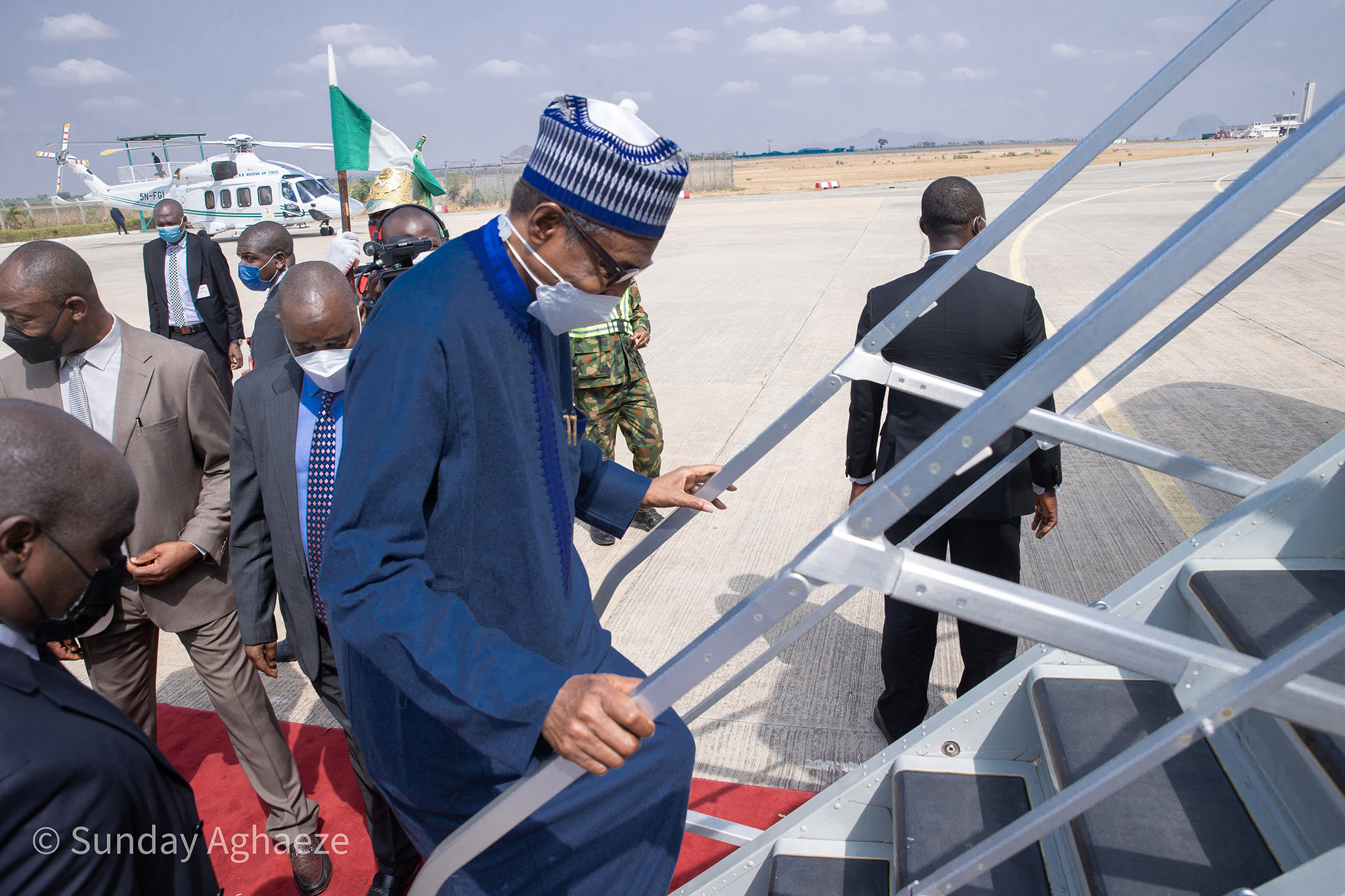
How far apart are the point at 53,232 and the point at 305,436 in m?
43.4

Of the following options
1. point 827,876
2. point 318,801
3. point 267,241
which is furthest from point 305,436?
point 267,241

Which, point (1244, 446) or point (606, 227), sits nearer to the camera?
point (606, 227)

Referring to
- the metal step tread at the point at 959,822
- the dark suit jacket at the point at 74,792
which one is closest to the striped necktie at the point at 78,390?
the dark suit jacket at the point at 74,792

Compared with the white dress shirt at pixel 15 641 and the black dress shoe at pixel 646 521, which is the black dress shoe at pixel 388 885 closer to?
the white dress shirt at pixel 15 641

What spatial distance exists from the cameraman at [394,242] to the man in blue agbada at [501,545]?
100 inches

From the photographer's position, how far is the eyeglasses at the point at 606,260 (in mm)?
1403

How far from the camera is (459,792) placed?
146 centimetres

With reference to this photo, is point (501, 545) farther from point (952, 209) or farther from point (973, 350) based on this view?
point (952, 209)

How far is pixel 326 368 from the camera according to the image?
2.34m

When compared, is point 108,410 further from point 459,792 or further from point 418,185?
point 418,185

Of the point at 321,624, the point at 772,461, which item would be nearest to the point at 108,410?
the point at 321,624

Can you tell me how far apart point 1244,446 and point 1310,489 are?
416 cm

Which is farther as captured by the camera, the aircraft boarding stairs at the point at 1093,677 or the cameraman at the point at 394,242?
the cameraman at the point at 394,242

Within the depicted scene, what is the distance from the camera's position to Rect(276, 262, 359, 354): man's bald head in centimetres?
240
